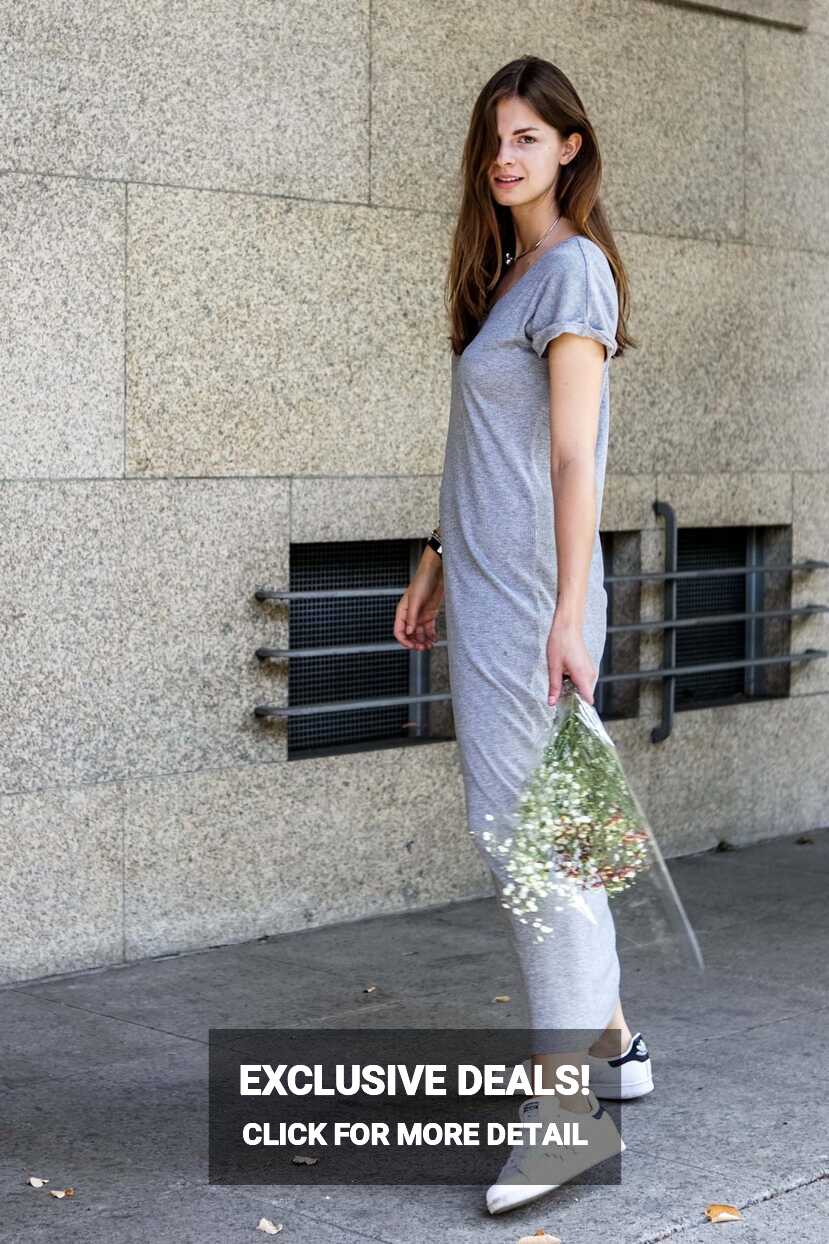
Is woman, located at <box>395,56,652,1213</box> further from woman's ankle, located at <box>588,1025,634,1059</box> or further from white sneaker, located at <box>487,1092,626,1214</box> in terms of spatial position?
woman's ankle, located at <box>588,1025,634,1059</box>

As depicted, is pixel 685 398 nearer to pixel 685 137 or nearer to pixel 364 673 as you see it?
pixel 685 137

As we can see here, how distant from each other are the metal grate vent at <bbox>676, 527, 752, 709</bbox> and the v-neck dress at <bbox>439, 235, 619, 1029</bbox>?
3.77 metres

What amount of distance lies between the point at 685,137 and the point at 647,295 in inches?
24.7

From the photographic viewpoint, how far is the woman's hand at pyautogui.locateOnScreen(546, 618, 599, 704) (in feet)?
12.1

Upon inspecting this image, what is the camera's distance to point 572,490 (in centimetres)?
371

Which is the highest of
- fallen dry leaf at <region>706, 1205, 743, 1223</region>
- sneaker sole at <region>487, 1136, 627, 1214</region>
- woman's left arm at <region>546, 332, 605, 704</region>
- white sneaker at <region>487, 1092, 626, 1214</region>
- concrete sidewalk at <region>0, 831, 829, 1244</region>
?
woman's left arm at <region>546, 332, 605, 704</region>

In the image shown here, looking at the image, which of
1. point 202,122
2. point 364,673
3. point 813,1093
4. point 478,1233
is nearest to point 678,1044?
point 813,1093

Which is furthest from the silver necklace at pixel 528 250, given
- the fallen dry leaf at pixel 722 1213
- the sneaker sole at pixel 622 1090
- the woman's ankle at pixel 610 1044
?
the fallen dry leaf at pixel 722 1213

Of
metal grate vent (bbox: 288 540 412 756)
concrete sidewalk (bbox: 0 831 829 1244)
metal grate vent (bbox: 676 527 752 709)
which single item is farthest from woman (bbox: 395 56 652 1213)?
metal grate vent (bbox: 676 527 752 709)

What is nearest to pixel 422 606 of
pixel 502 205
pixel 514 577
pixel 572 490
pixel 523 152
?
pixel 514 577

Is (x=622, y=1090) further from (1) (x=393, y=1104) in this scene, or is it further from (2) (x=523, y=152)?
(2) (x=523, y=152)

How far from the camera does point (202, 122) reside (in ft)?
19.0

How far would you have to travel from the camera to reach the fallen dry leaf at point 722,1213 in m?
3.71

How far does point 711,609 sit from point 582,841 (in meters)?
4.39
